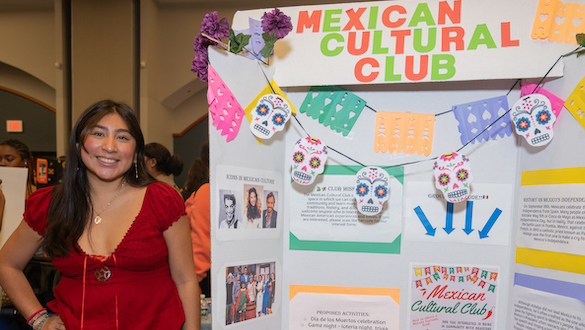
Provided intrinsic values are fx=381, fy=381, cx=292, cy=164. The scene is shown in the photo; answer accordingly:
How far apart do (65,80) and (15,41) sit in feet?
4.85

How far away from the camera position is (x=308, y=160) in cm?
128

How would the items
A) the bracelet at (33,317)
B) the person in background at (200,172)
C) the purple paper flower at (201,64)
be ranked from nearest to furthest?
the purple paper flower at (201,64) → the bracelet at (33,317) → the person in background at (200,172)

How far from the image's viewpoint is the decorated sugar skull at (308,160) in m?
1.28

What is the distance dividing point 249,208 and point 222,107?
336 millimetres

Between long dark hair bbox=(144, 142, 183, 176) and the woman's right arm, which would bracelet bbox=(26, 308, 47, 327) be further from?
long dark hair bbox=(144, 142, 183, 176)

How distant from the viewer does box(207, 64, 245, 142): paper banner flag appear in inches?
44.4

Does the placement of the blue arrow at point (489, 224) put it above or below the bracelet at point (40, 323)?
above

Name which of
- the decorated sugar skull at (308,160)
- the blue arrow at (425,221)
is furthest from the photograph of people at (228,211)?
the blue arrow at (425,221)

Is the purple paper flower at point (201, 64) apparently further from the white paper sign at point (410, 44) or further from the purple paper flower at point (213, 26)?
the white paper sign at point (410, 44)

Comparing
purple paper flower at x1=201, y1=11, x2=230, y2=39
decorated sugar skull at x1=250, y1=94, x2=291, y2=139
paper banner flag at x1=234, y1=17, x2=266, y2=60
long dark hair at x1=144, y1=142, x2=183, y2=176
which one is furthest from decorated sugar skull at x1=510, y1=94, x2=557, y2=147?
long dark hair at x1=144, y1=142, x2=183, y2=176

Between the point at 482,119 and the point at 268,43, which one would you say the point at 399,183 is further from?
the point at 268,43

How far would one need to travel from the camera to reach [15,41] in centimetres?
591

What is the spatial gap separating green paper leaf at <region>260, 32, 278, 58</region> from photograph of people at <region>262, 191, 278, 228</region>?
1.55ft

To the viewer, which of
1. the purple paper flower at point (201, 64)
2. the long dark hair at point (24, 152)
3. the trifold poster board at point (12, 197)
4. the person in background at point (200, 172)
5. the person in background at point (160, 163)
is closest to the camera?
the purple paper flower at point (201, 64)
